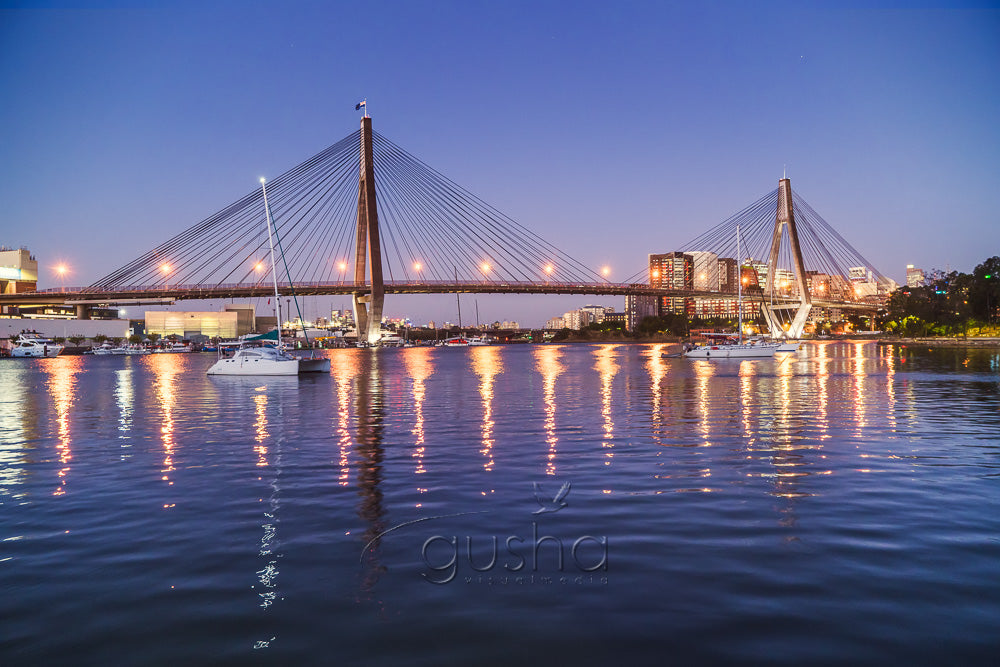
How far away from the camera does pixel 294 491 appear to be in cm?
1095

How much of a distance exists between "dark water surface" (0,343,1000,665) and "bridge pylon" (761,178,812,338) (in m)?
90.1

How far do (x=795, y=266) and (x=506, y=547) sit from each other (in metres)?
106

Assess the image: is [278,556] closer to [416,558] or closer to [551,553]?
[416,558]

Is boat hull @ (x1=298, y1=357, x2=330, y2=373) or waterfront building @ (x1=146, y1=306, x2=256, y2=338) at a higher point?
waterfront building @ (x1=146, y1=306, x2=256, y2=338)

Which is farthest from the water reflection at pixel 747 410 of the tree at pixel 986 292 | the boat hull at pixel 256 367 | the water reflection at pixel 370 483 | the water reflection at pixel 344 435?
the tree at pixel 986 292

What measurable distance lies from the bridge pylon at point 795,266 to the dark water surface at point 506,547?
9014 cm

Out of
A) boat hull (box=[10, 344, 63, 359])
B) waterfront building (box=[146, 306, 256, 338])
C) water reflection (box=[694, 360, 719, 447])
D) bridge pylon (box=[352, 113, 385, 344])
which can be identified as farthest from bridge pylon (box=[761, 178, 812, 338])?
waterfront building (box=[146, 306, 256, 338])

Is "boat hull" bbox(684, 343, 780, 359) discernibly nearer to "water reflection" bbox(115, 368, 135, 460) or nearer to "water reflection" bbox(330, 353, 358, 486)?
"water reflection" bbox(330, 353, 358, 486)

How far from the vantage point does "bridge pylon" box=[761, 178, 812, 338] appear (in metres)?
102

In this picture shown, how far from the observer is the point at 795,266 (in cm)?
10312

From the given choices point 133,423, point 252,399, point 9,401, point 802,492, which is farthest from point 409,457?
point 9,401

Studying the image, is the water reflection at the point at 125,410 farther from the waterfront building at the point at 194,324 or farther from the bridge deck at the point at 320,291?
the waterfront building at the point at 194,324

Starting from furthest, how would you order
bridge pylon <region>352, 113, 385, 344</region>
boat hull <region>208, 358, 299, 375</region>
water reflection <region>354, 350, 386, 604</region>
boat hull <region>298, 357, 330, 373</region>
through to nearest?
bridge pylon <region>352, 113, 385, 344</region> < boat hull <region>298, 357, 330, 373</region> < boat hull <region>208, 358, 299, 375</region> < water reflection <region>354, 350, 386, 604</region>

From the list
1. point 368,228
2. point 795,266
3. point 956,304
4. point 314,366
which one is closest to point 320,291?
point 368,228
